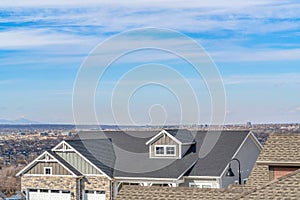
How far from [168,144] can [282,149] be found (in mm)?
18280

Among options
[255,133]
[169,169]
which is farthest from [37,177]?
[255,133]

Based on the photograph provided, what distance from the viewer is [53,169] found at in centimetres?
3061

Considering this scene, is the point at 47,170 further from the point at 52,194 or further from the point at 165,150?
the point at 165,150

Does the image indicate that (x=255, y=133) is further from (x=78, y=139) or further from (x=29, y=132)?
(x=29, y=132)

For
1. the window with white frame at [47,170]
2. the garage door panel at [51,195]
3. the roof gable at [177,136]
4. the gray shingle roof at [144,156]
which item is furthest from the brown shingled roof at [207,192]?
the window with white frame at [47,170]

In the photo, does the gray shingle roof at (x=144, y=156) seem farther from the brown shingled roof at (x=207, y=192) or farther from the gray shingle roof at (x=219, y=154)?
the brown shingled roof at (x=207, y=192)

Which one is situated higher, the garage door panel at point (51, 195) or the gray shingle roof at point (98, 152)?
the gray shingle roof at point (98, 152)

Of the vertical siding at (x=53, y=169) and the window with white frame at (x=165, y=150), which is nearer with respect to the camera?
the vertical siding at (x=53, y=169)

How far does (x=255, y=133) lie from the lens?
111ft

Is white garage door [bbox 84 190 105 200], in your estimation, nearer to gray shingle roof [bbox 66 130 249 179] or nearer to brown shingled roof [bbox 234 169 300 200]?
gray shingle roof [bbox 66 130 249 179]

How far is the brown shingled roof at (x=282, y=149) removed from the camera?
42.7 feet

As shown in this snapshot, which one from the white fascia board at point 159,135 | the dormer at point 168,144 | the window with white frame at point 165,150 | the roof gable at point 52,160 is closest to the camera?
the roof gable at point 52,160

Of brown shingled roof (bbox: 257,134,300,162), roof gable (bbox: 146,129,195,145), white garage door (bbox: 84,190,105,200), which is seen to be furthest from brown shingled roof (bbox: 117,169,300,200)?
roof gable (bbox: 146,129,195,145)

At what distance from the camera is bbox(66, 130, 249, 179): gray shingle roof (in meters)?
29.8
